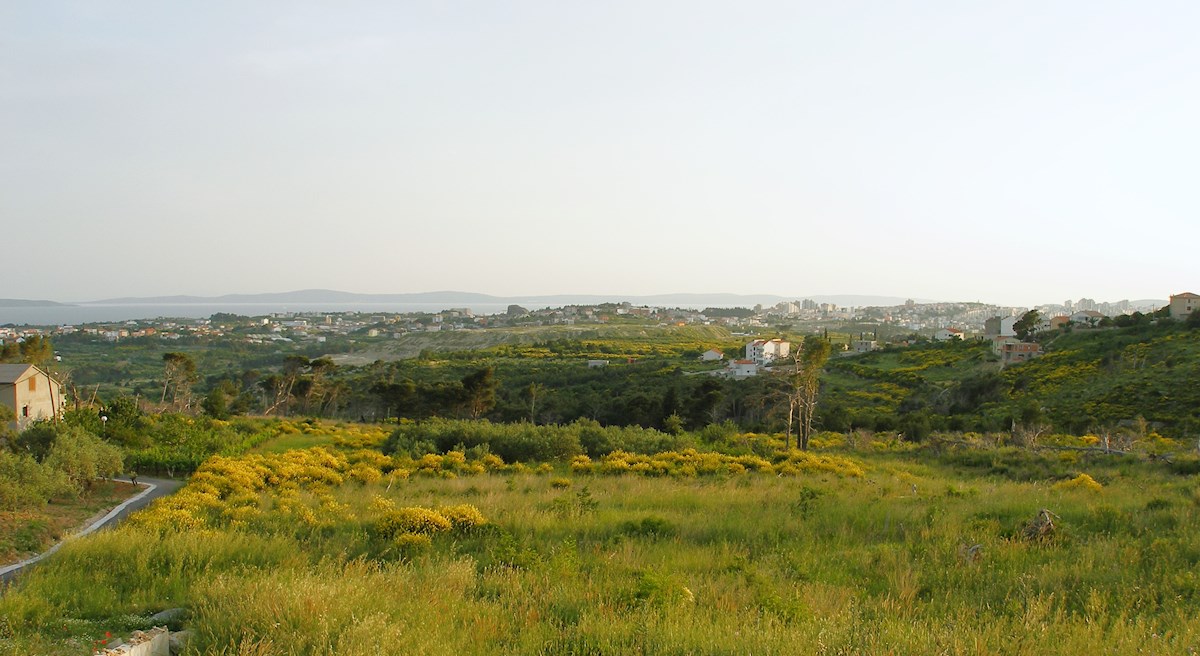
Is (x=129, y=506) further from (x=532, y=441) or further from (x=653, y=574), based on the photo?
(x=653, y=574)

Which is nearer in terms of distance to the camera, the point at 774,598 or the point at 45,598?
the point at 774,598

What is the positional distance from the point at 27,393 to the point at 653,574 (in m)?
34.8

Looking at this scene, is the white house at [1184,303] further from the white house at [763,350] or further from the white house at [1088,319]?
the white house at [763,350]

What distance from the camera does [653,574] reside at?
564 centimetres

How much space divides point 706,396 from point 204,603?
36.3 m

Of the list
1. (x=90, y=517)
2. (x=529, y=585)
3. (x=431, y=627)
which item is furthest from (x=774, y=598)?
(x=90, y=517)

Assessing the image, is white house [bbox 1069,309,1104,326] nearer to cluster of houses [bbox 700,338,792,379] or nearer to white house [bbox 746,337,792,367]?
cluster of houses [bbox 700,338,792,379]

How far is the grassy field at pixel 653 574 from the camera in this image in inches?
167

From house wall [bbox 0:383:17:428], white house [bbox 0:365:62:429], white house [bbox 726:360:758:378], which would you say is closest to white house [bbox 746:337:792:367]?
white house [bbox 726:360:758:378]

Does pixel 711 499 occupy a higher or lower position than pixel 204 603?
lower

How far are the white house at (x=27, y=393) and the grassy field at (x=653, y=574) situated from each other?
Answer: 2347 centimetres

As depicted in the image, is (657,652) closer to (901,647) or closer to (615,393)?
(901,647)

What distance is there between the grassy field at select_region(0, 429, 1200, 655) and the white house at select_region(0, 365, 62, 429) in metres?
23.5

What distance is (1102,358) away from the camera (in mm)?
43594
